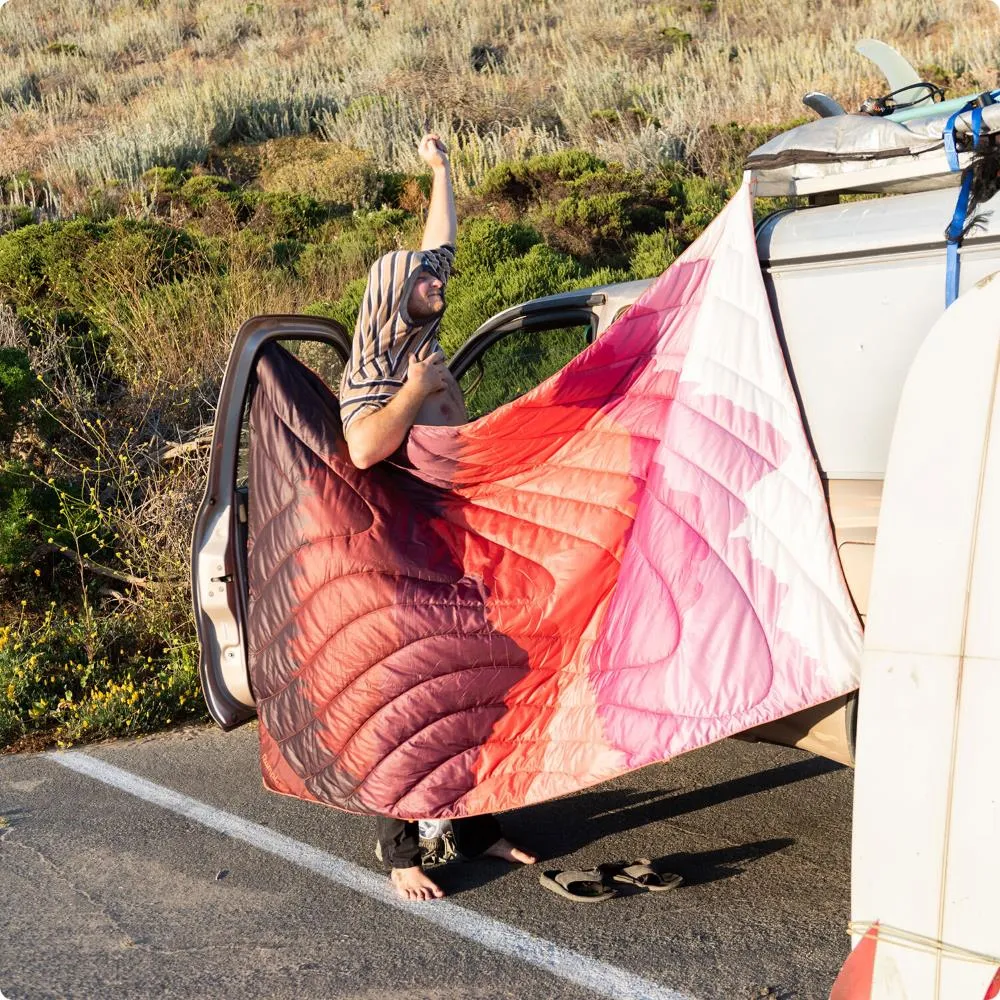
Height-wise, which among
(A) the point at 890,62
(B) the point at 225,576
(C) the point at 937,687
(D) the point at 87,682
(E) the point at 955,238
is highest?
(A) the point at 890,62

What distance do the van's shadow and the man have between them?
189 millimetres

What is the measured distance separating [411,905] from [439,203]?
233 cm

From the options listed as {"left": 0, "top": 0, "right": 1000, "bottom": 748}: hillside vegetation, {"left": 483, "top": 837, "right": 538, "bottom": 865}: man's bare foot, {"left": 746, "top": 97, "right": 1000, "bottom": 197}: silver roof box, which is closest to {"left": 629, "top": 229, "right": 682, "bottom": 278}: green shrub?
{"left": 0, "top": 0, "right": 1000, "bottom": 748}: hillside vegetation

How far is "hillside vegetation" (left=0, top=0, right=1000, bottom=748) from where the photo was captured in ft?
21.1

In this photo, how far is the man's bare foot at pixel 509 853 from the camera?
3789mm

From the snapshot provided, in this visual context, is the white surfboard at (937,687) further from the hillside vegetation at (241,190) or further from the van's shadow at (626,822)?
the hillside vegetation at (241,190)

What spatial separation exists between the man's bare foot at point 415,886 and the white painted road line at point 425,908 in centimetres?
2

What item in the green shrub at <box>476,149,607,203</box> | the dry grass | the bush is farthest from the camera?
the dry grass

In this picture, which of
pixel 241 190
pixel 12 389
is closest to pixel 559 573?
pixel 12 389

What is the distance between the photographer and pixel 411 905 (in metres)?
3.57

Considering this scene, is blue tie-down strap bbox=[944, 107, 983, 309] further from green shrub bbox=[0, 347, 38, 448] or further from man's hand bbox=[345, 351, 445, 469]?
green shrub bbox=[0, 347, 38, 448]

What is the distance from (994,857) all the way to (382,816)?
1827mm

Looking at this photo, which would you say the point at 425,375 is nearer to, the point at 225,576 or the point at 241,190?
the point at 225,576

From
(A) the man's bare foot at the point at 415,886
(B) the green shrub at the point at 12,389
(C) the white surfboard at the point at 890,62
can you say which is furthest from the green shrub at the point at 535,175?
(A) the man's bare foot at the point at 415,886
